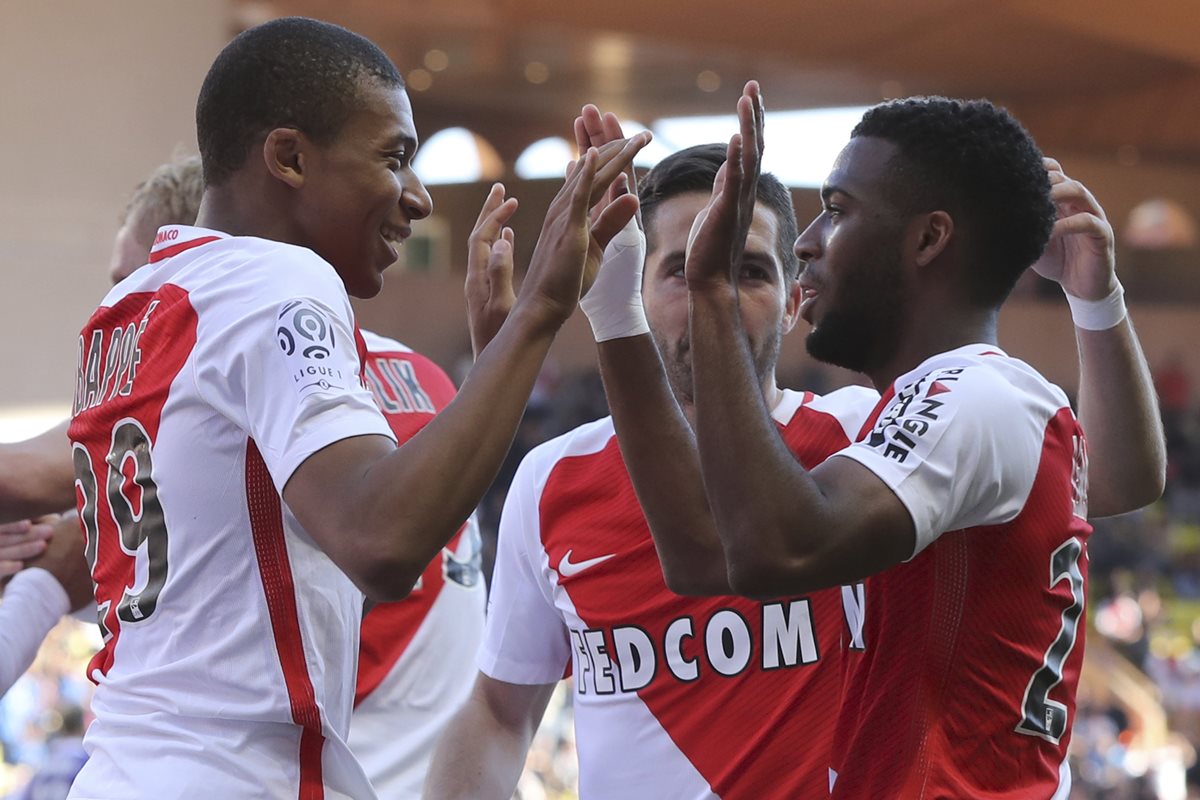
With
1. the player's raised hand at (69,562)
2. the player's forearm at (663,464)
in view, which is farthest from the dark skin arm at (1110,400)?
the player's raised hand at (69,562)

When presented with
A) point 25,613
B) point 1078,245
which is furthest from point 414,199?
point 25,613

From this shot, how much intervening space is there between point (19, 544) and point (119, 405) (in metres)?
1.20

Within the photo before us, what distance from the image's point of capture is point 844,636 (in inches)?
87.9

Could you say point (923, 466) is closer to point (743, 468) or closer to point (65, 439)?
point (743, 468)

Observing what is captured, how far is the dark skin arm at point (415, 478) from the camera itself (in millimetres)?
1582

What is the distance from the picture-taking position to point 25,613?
9.48 feet

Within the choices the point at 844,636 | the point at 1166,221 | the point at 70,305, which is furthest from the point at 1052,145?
the point at 844,636

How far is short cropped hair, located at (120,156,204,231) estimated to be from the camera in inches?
117

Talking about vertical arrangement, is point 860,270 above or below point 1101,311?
above

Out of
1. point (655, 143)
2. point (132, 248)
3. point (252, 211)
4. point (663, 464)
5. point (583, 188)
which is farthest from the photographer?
point (655, 143)

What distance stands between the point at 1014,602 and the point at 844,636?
400 mm

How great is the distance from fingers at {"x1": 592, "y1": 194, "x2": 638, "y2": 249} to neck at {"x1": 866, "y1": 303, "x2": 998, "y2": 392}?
444mm

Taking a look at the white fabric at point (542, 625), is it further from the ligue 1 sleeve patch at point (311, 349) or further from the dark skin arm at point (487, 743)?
the ligue 1 sleeve patch at point (311, 349)

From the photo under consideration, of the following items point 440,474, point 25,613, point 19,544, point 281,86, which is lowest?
point 25,613
